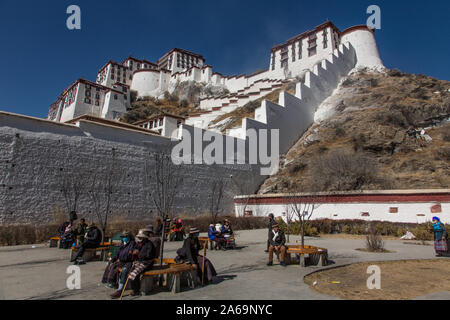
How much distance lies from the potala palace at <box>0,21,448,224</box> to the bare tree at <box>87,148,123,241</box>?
0.81 feet

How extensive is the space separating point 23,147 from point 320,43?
144 ft

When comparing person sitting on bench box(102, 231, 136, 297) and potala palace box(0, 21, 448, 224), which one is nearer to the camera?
person sitting on bench box(102, 231, 136, 297)

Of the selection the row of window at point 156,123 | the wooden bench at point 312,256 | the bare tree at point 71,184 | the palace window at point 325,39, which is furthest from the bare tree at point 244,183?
the palace window at point 325,39

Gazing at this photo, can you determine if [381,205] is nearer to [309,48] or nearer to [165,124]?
[165,124]

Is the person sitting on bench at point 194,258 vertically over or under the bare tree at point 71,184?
under

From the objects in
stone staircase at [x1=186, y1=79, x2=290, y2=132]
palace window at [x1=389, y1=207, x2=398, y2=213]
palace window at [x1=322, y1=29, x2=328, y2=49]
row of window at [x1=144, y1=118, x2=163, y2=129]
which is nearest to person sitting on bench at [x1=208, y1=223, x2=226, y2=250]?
palace window at [x1=389, y1=207, x2=398, y2=213]

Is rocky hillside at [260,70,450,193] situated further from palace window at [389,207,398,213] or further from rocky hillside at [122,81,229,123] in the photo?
rocky hillside at [122,81,229,123]

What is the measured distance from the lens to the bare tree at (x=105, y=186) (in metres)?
13.8

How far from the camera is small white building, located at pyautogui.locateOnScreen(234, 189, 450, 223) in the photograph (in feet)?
40.4

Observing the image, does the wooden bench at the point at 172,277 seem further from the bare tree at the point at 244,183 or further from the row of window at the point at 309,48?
the row of window at the point at 309,48

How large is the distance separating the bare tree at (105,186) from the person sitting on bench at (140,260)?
9355mm

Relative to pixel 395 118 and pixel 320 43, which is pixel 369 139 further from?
pixel 320 43

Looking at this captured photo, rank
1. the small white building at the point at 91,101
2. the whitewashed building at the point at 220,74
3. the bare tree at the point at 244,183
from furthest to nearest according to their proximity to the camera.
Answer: the small white building at the point at 91,101, the whitewashed building at the point at 220,74, the bare tree at the point at 244,183
